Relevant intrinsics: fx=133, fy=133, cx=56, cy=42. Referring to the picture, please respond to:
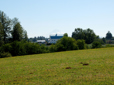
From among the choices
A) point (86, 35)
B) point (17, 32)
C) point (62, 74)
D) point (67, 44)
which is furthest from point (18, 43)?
point (86, 35)

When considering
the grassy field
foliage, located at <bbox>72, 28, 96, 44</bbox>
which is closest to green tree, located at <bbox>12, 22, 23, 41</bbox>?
the grassy field

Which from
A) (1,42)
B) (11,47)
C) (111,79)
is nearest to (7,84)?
(111,79)

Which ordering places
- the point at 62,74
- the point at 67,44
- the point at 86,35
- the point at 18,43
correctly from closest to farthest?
the point at 62,74 → the point at 18,43 → the point at 67,44 → the point at 86,35

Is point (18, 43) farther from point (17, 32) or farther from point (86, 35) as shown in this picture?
point (86, 35)

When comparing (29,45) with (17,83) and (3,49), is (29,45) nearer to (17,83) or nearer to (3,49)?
(3,49)

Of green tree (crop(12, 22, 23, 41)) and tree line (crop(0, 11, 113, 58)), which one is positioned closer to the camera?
tree line (crop(0, 11, 113, 58))

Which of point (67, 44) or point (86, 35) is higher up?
point (86, 35)

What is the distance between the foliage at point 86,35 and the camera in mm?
105062

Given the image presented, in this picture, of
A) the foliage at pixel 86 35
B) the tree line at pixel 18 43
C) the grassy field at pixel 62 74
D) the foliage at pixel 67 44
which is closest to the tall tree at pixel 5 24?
the tree line at pixel 18 43

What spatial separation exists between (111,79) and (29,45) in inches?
1644

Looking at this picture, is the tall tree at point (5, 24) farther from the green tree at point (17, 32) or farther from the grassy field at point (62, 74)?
the grassy field at point (62, 74)

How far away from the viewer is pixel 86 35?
106500 millimetres

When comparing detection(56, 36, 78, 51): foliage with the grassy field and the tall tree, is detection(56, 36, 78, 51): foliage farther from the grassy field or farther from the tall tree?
the grassy field

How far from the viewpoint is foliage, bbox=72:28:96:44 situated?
345 feet
